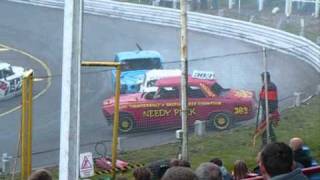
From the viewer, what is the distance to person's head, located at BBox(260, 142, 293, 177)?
4.12 metres

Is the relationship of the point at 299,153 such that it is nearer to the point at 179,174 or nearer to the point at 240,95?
the point at 179,174

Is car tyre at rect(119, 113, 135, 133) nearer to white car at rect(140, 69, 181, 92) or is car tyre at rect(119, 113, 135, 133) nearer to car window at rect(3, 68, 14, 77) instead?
white car at rect(140, 69, 181, 92)

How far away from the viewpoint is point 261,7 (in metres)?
29.0

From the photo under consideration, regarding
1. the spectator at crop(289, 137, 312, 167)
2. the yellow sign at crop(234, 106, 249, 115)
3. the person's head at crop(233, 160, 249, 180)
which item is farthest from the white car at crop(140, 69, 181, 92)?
the spectator at crop(289, 137, 312, 167)

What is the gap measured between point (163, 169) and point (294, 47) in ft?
57.9

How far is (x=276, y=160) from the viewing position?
4.13 meters

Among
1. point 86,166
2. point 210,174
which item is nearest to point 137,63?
point 86,166

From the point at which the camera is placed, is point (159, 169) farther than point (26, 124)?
No

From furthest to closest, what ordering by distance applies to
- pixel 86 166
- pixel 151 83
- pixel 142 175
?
pixel 151 83 < pixel 86 166 < pixel 142 175

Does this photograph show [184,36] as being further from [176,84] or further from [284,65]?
[284,65]

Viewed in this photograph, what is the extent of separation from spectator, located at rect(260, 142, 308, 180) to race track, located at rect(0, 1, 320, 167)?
10.2m

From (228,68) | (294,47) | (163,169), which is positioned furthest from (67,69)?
(294,47)

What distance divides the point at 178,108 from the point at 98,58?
930 cm

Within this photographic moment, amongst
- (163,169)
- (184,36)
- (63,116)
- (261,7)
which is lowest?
(163,169)
